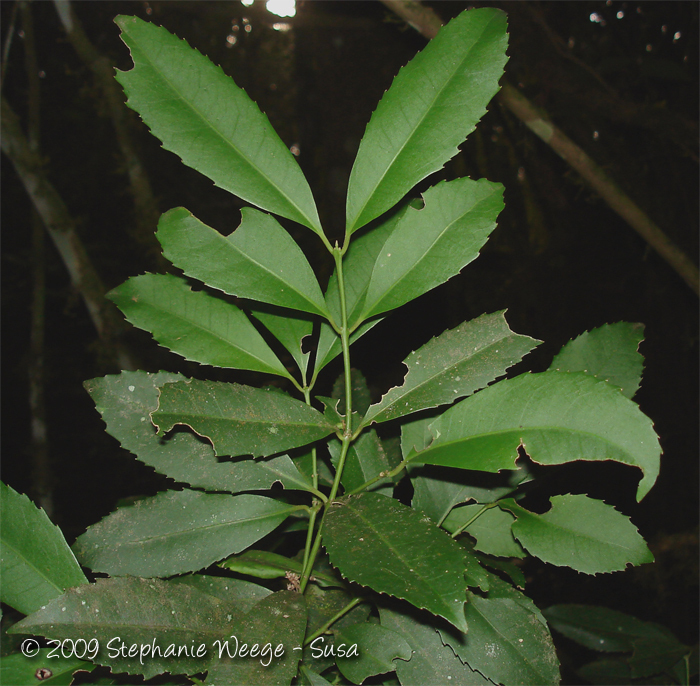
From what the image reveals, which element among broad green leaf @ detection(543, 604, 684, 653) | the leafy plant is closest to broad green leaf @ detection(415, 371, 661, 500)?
the leafy plant

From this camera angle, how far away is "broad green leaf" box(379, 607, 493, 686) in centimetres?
54

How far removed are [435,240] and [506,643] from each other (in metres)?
0.43

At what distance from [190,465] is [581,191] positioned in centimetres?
184

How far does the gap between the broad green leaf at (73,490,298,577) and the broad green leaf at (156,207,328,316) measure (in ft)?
0.76

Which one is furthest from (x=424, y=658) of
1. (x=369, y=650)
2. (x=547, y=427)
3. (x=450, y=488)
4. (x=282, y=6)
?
(x=282, y=6)

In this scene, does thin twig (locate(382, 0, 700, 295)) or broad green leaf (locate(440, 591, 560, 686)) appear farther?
thin twig (locate(382, 0, 700, 295))

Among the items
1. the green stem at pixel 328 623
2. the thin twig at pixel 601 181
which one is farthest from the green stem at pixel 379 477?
the thin twig at pixel 601 181

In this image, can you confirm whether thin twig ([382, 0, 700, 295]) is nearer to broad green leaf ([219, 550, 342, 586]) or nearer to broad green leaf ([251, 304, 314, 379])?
broad green leaf ([251, 304, 314, 379])

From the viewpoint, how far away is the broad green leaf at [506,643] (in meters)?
0.53

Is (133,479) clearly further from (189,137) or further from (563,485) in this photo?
(189,137)

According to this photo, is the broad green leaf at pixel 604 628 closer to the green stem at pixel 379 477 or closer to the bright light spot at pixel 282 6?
the green stem at pixel 379 477

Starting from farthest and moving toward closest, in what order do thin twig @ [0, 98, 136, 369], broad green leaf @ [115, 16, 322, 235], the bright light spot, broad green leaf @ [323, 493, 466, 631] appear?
1. thin twig @ [0, 98, 136, 369]
2. the bright light spot
3. broad green leaf @ [115, 16, 322, 235]
4. broad green leaf @ [323, 493, 466, 631]

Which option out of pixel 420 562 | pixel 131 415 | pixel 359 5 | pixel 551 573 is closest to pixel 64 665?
pixel 131 415

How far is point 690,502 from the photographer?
1778 millimetres
